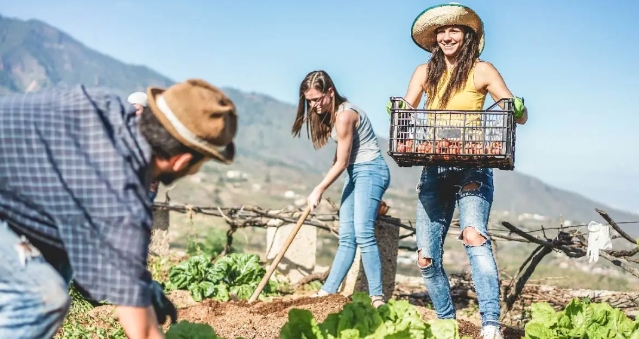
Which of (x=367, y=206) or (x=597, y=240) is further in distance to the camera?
(x=367, y=206)

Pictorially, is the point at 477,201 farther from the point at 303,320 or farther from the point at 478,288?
the point at 303,320

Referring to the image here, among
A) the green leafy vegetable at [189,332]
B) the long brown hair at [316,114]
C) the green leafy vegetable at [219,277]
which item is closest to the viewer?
the green leafy vegetable at [189,332]

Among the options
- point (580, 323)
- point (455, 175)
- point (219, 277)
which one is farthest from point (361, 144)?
point (580, 323)

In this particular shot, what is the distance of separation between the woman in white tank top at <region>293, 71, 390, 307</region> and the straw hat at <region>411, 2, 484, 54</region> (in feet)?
3.01

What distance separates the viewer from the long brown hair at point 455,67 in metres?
4.14

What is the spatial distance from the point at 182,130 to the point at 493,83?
2377 mm

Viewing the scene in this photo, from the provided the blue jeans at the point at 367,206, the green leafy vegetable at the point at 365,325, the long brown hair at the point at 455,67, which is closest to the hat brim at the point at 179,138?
the green leafy vegetable at the point at 365,325

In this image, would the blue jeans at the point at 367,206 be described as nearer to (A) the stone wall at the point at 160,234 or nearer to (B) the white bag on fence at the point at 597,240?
(B) the white bag on fence at the point at 597,240

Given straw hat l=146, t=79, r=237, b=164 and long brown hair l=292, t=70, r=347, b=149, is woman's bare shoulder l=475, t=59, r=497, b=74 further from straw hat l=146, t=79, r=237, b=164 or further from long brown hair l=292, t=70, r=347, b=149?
straw hat l=146, t=79, r=237, b=164

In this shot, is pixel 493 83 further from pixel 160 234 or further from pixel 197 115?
pixel 160 234

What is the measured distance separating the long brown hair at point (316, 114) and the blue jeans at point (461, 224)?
1.18 meters

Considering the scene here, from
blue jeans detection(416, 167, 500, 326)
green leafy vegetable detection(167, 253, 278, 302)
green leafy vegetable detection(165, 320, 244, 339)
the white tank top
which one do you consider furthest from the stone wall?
green leafy vegetable detection(165, 320, 244, 339)

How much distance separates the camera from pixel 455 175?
419 cm

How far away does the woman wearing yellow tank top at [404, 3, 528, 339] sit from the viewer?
398 centimetres
